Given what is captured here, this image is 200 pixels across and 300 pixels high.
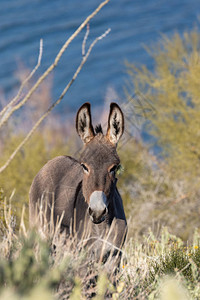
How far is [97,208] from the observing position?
15.0 ft

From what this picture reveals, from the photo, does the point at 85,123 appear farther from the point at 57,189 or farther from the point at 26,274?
the point at 26,274

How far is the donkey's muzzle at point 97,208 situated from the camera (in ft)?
15.0

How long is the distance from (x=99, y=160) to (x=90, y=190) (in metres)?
0.30

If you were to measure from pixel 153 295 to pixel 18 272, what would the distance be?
129 cm

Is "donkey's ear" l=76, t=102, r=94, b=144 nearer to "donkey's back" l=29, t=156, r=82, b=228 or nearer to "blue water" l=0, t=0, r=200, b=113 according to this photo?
"donkey's back" l=29, t=156, r=82, b=228

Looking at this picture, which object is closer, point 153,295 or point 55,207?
point 153,295

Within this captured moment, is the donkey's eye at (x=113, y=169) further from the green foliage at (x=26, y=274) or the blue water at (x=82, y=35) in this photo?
the blue water at (x=82, y=35)

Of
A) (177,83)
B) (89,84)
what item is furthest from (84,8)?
(177,83)

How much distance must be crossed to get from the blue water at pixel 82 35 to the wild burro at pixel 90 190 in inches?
1757

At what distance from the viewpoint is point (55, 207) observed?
5570 mm

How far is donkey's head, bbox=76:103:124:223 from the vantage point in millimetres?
4676

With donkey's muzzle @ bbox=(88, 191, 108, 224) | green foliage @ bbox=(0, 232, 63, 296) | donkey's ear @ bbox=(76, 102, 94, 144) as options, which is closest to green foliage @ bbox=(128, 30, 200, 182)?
donkey's ear @ bbox=(76, 102, 94, 144)

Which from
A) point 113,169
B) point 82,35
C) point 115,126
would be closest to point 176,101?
point 115,126

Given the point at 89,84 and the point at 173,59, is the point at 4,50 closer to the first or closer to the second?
the point at 89,84
